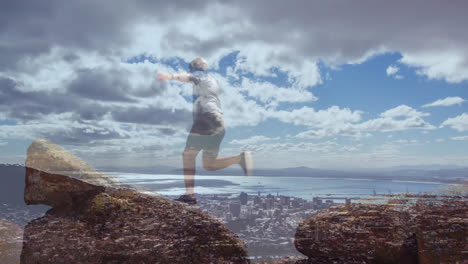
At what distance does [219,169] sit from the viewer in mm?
4715

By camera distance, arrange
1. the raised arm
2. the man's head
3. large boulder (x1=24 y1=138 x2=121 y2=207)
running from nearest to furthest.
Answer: large boulder (x1=24 y1=138 x2=121 y2=207) < the raised arm < the man's head

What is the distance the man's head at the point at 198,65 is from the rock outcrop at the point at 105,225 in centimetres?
213

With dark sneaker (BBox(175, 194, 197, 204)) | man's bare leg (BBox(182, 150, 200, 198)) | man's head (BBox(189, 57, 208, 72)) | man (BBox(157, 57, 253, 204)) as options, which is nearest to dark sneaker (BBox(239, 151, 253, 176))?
man (BBox(157, 57, 253, 204))

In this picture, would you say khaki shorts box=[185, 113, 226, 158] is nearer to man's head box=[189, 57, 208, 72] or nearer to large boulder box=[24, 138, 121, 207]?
man's head box=[189, 57, 208, 72]

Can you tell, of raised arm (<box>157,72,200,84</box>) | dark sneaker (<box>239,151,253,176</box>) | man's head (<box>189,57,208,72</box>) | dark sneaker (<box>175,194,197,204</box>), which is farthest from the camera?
dark sneaker (<box>239,151,253,176</box>)

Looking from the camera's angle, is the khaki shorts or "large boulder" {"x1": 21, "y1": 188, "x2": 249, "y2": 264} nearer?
"large boulder" {"x1": 21, "y1": 188, "x2": 249, "y2": 264}

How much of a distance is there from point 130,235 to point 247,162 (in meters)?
2.23

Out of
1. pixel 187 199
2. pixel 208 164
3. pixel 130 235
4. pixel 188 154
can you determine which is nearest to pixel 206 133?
pixel 188 154

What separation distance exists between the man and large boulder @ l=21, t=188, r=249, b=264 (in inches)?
28.7

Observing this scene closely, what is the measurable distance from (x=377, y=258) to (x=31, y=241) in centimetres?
449

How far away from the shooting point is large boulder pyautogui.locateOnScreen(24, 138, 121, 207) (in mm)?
3746

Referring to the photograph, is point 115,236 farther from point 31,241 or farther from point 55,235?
point 31,241

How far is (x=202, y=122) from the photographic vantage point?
14.4 ft

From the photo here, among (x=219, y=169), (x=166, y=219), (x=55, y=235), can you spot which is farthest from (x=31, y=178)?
(x=219, y=169)
